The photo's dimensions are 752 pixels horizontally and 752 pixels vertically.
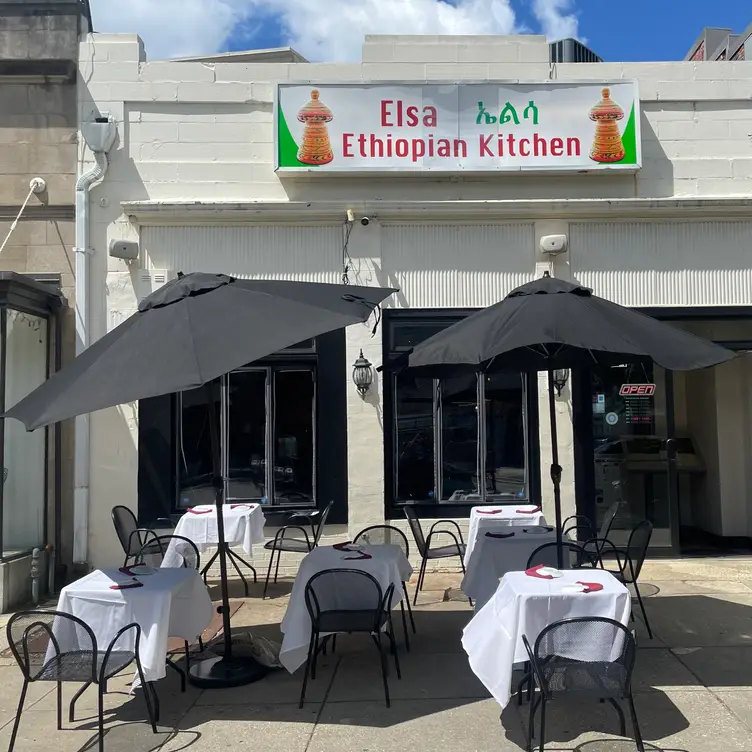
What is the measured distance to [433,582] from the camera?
8242mm

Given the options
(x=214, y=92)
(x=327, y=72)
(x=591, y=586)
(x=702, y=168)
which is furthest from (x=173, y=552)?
(x=702, y=168)

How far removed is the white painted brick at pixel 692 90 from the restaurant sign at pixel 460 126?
1.46ft

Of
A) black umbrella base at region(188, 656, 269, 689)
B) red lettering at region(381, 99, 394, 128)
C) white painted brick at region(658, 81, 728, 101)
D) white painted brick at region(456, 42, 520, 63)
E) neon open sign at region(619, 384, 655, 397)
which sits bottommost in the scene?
black umbrella base at region(188, 656, 269, 689)

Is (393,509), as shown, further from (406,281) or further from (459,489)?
(406,281)

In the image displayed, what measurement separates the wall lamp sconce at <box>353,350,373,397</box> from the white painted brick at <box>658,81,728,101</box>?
458 cm

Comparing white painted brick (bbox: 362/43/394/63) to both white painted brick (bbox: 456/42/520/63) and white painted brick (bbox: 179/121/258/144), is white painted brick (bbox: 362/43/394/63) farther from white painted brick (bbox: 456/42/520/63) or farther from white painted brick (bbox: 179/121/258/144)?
white painted brick (bbox: 179/121/258/144)

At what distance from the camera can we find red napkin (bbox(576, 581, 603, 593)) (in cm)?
436

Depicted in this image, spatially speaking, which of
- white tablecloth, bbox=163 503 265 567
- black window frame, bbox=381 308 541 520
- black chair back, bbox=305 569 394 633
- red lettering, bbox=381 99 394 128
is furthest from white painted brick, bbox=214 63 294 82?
black chair back, bbox=305 569 394 633

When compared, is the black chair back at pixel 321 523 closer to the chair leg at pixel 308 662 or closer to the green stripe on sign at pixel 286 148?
the chair leg at pixel 308 662

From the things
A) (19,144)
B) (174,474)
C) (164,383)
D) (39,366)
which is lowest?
(174,474)

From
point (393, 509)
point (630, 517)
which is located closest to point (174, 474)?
point (393, 509)

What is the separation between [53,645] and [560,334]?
3406 mm

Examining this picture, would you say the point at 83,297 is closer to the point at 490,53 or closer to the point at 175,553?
the point at 175,553

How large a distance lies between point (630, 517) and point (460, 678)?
4630 millimetres
